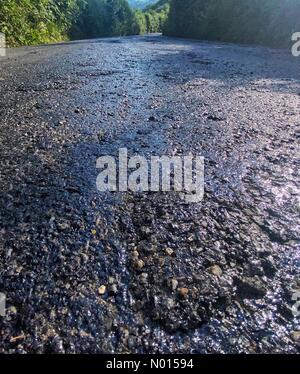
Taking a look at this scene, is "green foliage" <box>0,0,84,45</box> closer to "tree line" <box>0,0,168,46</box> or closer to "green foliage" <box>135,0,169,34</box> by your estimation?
"tree line" <box>0,0,168,46</box>

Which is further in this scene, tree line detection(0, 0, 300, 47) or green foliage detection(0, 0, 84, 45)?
tree line detection(0, 0, 300, 47)

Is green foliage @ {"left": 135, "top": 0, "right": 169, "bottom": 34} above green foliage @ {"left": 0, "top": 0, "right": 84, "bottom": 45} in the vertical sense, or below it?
above

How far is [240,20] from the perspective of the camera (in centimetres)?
1140

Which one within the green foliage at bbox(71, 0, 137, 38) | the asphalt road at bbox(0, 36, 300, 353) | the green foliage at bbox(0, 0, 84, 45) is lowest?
the asphalt road at bbox(0, 36, 300, 353)

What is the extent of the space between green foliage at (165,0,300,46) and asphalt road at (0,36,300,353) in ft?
28.1

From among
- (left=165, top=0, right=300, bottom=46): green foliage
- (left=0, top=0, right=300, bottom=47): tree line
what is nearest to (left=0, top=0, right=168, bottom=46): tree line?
(left=0, top=0, right=300, bottom=47): tree line

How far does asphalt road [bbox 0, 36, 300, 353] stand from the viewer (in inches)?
32.7

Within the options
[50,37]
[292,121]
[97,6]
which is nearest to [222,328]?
[292,121]

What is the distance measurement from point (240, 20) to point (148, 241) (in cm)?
1251

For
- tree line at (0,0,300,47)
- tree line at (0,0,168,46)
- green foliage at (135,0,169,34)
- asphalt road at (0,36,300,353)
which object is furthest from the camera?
green foliage at (135,0,169,34)

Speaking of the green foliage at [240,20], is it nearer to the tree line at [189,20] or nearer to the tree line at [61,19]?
the tree line at [189,20]

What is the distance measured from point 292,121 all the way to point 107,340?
216 centimetres

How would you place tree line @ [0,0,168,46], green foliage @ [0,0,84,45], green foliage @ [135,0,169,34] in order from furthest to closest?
green foliage @ [135,0,169,34] → tree line @ [0,0,168,46] → green foliage @ [0,0,84,45]
